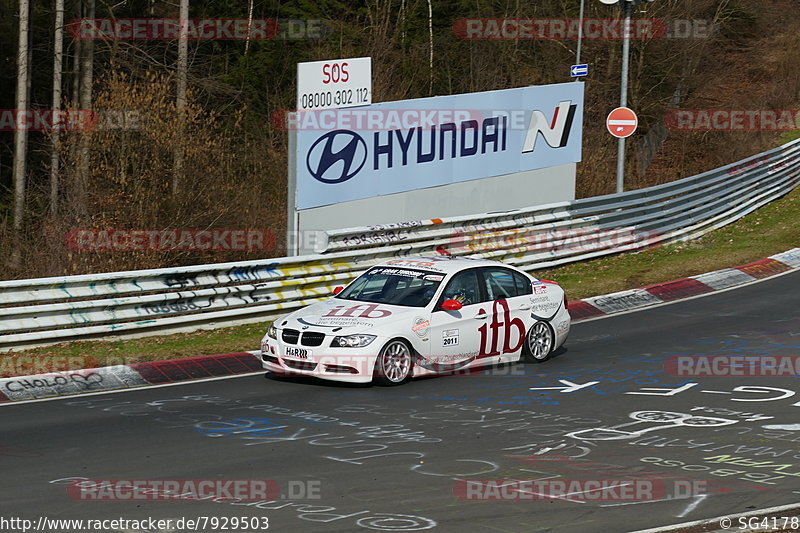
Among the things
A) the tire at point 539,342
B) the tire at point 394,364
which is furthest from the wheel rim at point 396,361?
the tire at point 539,342

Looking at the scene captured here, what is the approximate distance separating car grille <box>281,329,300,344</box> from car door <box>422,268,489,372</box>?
1655mm

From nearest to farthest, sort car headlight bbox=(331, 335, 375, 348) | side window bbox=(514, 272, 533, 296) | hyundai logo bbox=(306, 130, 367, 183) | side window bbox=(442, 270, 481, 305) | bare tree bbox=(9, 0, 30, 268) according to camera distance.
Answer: car headlight bbox=(331, 335, 375, 348), side window bbox=(442, 270, 481, 305), side window bbox=(514, 272, 533, 296), hyundai logo bbox=(306, 130, 367, 183), bare tree bbox=(9, 0, 30, 268)

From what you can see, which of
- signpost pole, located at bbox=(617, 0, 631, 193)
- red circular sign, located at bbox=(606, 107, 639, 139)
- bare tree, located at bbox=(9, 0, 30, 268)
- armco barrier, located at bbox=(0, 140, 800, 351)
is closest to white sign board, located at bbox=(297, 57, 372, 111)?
armco barrier, located at bbox=(0, 140, 800, 351)

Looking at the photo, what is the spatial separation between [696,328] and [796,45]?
42.1 m

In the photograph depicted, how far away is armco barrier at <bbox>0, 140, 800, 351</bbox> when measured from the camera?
15.1 metres

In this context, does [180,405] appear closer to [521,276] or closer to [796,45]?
[521,276]

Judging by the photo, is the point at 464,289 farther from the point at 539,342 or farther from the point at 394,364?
the point at 394,364

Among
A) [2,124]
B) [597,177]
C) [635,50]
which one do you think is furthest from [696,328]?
[2,124]

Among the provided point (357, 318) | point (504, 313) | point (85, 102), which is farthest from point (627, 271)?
point (85, 102)

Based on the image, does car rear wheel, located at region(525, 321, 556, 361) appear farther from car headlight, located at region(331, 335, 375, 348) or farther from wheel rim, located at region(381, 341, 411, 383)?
car headlight, located at region(331, 335, 375, 348)

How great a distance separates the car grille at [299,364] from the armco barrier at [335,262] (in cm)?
375

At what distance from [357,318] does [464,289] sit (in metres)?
1.72

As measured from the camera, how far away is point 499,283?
14.5 meters

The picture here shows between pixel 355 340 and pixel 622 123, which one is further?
pixel 622 123
